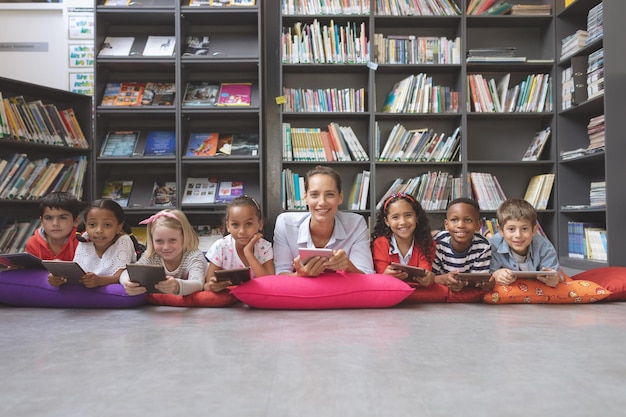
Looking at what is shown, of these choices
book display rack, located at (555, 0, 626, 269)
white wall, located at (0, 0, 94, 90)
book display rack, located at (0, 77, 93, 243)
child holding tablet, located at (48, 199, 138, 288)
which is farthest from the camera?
white wall, located at (0, 0, 94, 90)

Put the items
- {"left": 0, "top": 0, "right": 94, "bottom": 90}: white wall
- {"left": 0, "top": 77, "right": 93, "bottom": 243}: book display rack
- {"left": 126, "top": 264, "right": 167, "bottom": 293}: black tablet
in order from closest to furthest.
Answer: {"left": 126, "top": 264, "right": 167, "bottom": 293}: black tablet < {"left": 0, "top": 77, "right": 93, "bottom": 243}: book display rack < {"left": 0, "top": 0, "right": 94, "bottom": 90}: white wall

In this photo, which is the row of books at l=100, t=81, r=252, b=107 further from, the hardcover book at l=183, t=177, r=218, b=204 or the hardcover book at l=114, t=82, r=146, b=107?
the hardcover book at l=183, t=177, r=218, b=204

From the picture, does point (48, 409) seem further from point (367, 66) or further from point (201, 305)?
point (367, 66)

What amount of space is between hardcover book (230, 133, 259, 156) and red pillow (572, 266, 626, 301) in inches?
97.3

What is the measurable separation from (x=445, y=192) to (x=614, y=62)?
55.4 inches

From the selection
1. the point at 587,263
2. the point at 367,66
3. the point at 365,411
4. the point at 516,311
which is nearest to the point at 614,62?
the point at 587,263

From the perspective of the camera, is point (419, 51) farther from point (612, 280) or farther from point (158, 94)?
point (612, 280)

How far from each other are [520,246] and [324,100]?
6.98 feet

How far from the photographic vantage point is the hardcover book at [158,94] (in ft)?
13.4

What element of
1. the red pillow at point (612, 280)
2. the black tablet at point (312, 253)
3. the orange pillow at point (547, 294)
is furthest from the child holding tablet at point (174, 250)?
the red pillow at point (612, 280)

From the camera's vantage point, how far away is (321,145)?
409 cm

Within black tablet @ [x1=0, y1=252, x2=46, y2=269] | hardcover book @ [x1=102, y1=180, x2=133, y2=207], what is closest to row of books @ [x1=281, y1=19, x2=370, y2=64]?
hardcover book @ [x1=102, y1=180, x2=133, y2=207]

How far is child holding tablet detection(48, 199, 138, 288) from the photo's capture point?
7.88ft

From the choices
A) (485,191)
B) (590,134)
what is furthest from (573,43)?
(485,191)
